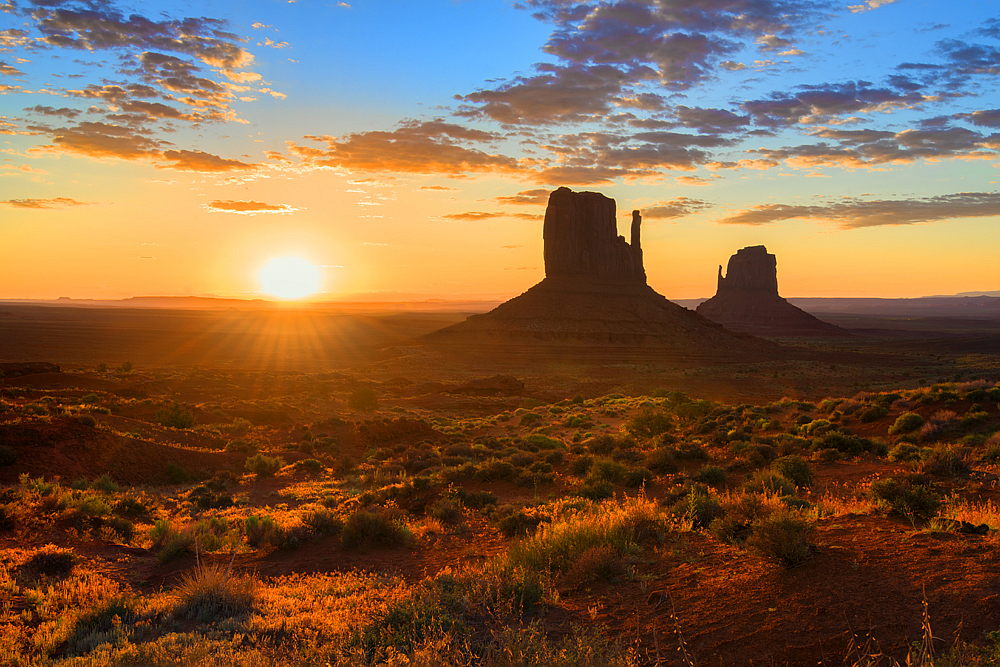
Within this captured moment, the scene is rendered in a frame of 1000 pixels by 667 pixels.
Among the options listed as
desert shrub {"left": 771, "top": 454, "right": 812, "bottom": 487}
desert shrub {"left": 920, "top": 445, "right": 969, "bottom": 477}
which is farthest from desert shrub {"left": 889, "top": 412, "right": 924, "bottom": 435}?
desert shrub {"left": 920, "top": 445, "right": 969, "bottom": 477}

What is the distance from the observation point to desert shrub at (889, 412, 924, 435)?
1525 cm

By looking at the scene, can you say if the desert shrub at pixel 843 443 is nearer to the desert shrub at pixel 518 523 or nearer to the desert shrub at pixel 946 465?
the desert shrub at pixel 946 465

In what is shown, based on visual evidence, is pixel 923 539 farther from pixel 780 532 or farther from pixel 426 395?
pixel 426 395

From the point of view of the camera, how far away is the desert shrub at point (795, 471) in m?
11.0

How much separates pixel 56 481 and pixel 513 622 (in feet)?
45.3

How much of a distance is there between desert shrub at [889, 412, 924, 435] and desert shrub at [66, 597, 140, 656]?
18017 millimetres

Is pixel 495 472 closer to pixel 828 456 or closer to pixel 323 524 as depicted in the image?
pixel 323 524

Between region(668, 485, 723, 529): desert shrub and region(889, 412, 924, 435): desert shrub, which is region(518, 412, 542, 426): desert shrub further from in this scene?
region(668, 485, 723, 529): desert shrub

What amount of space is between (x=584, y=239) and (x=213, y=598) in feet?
320

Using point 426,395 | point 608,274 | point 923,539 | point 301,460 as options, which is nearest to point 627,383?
point 426,395

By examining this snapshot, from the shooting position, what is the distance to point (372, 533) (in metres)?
9.58

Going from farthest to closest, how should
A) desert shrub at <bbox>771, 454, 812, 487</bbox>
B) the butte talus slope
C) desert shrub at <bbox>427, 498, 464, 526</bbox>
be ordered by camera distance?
the butte talus slope, desert shrub at <bbox>427, 498, 464, 526</bbox>, desert shrub at <bbox>771, 454, 812, 487</bbox>

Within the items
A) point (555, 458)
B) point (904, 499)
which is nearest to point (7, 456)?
point (555, 458)

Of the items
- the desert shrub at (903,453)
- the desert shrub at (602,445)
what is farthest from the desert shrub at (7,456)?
the desert shrub at (903,453)
